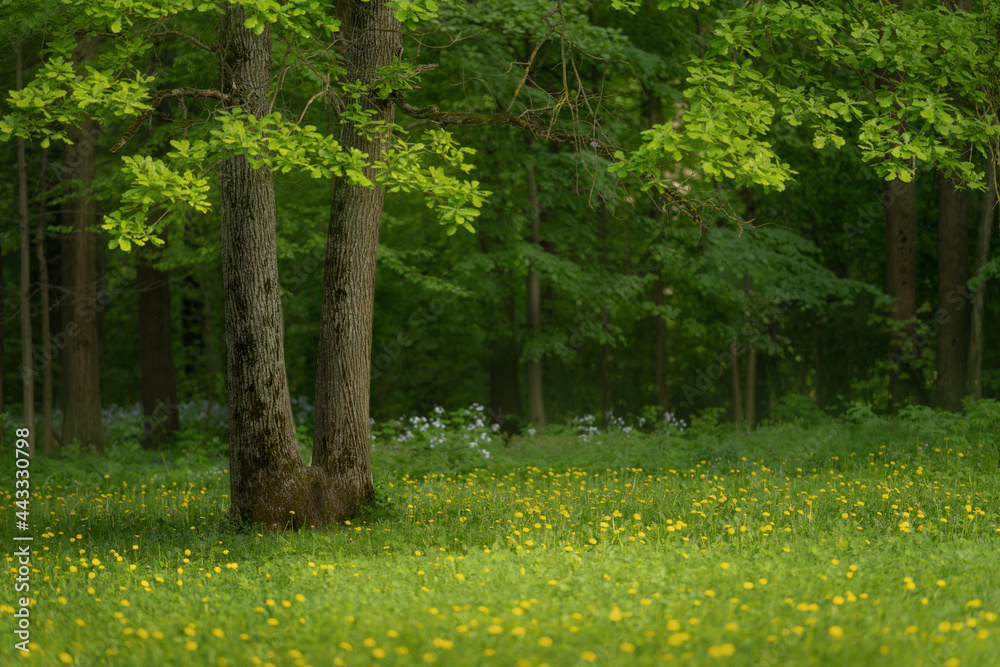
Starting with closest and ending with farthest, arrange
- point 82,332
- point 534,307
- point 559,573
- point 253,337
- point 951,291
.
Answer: point 559,573 → point 253,337 → point 951,291 → point 82,332 → point 534,307

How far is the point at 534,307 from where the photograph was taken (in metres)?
16.0

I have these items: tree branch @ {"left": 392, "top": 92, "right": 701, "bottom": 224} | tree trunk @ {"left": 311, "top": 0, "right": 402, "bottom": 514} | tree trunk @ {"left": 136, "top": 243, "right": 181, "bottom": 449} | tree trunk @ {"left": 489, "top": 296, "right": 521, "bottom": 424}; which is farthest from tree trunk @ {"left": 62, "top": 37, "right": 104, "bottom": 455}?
tree branch @ {"left": 392, "top": 92, "right": 701, "bottom": 224}

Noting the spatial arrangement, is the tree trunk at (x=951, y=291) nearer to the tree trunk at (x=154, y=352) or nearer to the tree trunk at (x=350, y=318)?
the tree trunk at (x=350, y=318)

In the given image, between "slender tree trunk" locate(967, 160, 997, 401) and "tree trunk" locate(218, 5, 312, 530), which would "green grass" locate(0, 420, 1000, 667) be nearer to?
"tree trunk" locate(218, 5, 312, 530)

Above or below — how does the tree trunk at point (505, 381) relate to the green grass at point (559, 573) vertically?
above

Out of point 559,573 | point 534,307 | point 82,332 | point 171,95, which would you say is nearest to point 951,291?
point 534,307

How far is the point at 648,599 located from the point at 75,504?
7.16 metres

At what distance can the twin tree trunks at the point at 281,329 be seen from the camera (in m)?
7.48

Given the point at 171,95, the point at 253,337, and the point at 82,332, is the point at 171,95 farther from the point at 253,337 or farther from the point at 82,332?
the point at 82,332

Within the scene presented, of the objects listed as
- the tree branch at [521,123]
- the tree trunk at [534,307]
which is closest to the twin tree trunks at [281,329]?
the tree branch at [521,123]

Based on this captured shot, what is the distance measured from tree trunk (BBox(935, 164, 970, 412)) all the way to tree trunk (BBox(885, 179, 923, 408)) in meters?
0.46

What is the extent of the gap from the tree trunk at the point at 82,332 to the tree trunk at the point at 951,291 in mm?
14531

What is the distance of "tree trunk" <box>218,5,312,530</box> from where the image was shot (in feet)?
24.5

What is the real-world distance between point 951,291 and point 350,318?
11.0m
